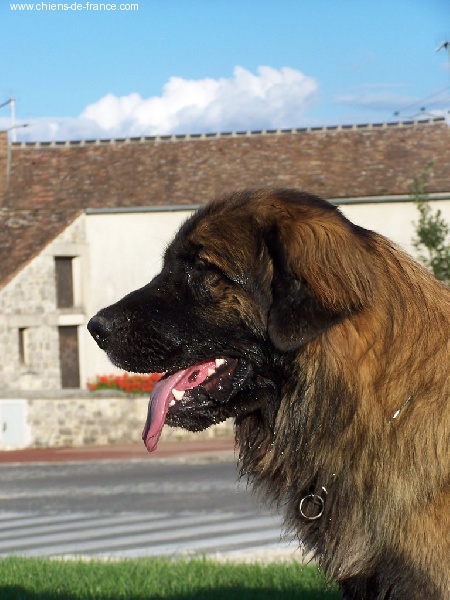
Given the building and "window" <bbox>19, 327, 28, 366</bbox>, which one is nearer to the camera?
the building

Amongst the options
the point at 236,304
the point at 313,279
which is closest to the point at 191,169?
the point at 236,304

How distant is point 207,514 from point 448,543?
1174 centimetres

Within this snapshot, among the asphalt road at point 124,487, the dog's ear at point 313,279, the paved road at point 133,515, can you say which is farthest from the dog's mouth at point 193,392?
the asphalt road at point 124,487

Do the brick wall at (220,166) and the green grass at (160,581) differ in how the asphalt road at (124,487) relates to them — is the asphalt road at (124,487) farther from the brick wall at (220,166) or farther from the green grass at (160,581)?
the brick wall at (220,166)

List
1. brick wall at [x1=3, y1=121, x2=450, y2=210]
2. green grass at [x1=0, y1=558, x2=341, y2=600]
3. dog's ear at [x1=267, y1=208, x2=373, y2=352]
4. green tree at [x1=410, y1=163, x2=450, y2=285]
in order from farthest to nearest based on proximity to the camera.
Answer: brick wall at [x1=3, y1=121, x2=450, y2=210] < green tree at [x1=410, y1=163, x2=450, y2=285] < green grass at [x1=0, y1=558, x2=341, y2=600] < dog's ear at [x1=267, y1=208, x2=373, y2=352]

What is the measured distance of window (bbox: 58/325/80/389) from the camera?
43.6 metres

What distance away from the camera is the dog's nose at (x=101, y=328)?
4883 mm

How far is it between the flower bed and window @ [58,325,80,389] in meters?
6.00

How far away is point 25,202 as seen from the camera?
148 ft

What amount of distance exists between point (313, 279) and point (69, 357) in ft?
132

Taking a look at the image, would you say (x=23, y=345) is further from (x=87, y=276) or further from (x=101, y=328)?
(x=101, y=328)

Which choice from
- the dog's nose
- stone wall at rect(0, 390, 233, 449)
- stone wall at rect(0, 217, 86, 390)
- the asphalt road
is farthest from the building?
the dog's nose

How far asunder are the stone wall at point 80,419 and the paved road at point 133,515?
23.3 feet

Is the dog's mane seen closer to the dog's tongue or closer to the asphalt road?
the dog's tongue
